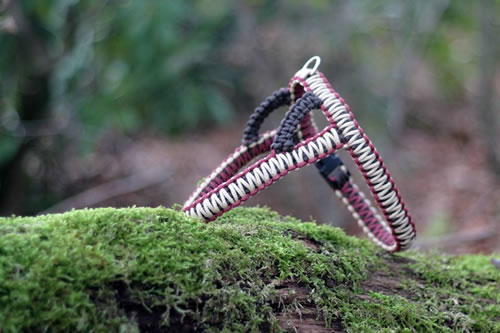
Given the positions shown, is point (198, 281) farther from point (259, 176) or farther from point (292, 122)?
point (292, 122)

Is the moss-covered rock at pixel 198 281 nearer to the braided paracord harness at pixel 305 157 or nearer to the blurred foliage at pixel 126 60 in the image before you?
the braided paracord harness at pixel 305 157

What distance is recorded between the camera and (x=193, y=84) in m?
7.48

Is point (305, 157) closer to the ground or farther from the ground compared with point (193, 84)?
closer to the ground

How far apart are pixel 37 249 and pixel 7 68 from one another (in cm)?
583

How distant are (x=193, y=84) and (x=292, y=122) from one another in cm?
568

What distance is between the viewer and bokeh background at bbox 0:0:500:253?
6516mm

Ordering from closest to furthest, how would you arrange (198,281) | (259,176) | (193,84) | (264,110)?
(198,281), (259,176), (264,110), (193,84)

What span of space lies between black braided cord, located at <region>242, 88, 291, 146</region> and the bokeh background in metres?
3.93

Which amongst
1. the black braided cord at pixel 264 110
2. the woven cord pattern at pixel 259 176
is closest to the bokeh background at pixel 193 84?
the black braided cord at pixel 264 110

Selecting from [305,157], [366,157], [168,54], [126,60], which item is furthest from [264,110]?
[126,60]

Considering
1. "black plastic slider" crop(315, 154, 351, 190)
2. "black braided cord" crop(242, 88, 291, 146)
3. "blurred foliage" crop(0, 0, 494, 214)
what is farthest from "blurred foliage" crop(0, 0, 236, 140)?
"black plastic slider" crop(315, 154, 351, 190)

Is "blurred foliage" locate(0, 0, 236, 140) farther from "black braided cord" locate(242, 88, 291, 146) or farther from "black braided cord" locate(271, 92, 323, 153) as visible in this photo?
"black braided cord" locate(271, 92, 323, 153)

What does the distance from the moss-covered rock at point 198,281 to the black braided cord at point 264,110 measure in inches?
19.3

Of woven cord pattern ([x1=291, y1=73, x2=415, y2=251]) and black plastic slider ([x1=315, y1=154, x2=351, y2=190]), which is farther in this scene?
black plastic slider ([x1=315, y1=154, x2=351, y2=190])
